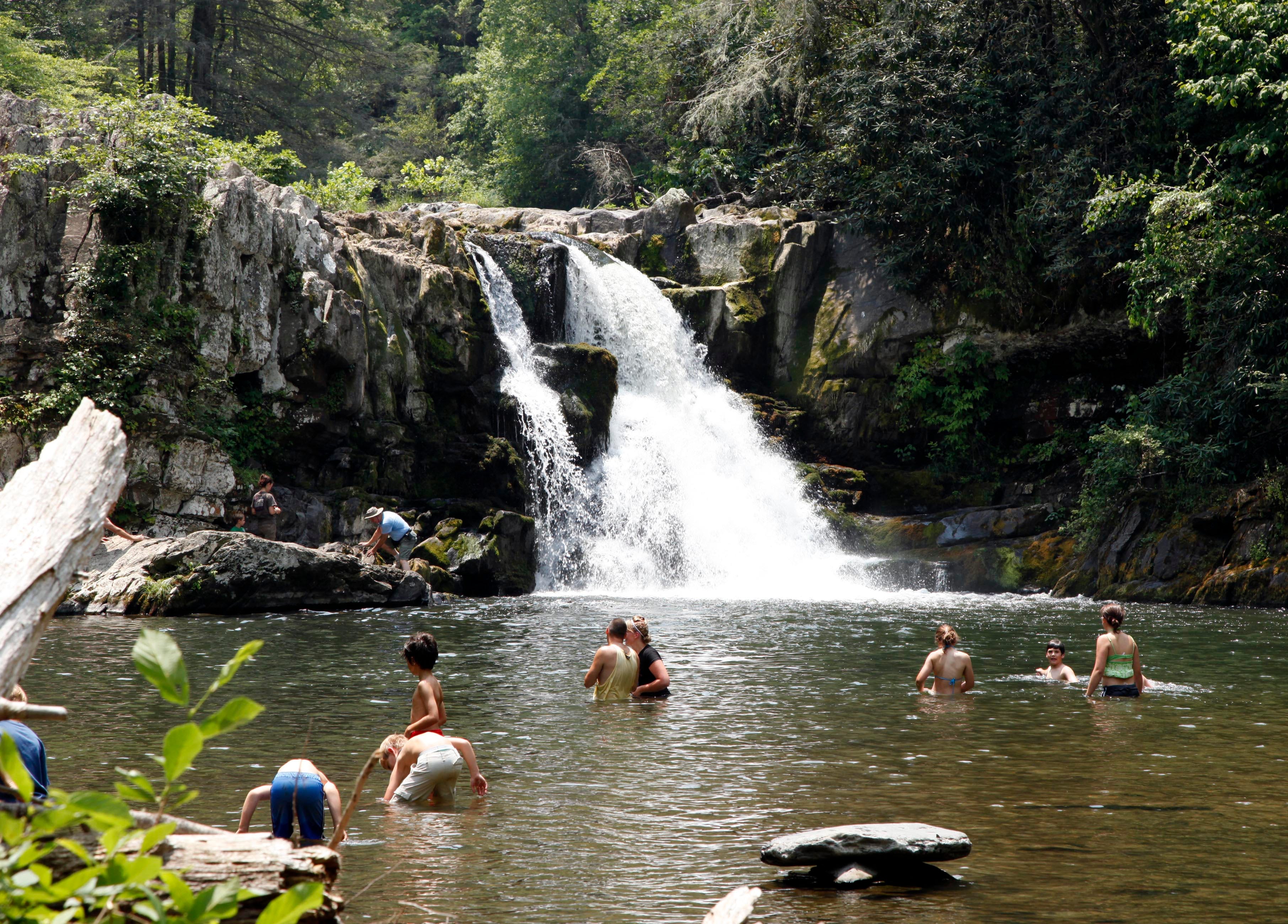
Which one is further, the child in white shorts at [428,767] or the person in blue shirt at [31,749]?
the child in white shorts at [428,767]

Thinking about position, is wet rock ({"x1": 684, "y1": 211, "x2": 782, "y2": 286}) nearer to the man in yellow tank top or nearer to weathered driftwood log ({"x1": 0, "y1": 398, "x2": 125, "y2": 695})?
the man in yellow tank top

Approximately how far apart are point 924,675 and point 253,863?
361 inches

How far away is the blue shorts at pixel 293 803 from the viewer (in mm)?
5441

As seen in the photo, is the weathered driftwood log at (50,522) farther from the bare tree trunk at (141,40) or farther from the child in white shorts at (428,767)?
the bare tree trunk at (141,40)

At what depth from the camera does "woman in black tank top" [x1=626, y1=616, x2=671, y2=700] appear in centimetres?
1074

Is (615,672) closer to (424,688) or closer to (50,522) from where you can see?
(424,688)

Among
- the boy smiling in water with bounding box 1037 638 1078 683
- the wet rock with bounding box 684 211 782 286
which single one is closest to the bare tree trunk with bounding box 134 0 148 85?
the wet rock with bounding box 684 211 782 286

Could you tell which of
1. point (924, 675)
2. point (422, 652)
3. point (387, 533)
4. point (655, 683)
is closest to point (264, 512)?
point (387, 533)

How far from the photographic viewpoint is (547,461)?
958 inches

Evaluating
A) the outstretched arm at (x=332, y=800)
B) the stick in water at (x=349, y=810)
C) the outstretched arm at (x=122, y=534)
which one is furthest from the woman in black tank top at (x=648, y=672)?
the outstretched arm at (x=122, y=534)

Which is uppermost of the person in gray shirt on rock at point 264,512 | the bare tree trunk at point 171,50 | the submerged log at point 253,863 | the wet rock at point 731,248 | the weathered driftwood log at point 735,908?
the bare tree trunk at point 171,50

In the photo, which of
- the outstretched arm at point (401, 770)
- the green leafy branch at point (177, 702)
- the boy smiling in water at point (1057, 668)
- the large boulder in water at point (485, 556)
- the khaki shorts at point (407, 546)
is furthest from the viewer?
the large boulder in water at point (485, 556)

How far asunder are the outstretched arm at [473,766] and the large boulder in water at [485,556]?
45.5ft

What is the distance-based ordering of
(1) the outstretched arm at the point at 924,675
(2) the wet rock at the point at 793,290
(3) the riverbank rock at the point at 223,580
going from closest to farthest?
(1) the outstretched arm at the point at 924,675, (3) the riverbank rock at the point at 223,580, (2) the wet rock at the point at 793,290
